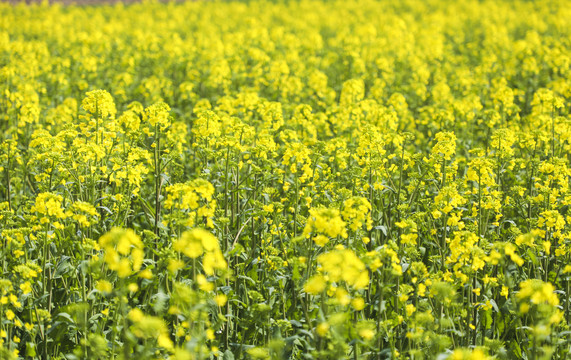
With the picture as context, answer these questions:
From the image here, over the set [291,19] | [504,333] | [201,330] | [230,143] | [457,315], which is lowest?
[504,333]

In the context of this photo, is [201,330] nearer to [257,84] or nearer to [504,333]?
[504,333]

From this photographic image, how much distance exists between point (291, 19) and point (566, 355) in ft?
66.3

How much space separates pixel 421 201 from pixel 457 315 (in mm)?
1205

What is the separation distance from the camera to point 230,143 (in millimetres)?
5566

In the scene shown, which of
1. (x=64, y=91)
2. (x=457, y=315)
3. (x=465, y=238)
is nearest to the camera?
(x=465, y=238)

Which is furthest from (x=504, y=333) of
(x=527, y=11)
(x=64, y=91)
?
(x=527, y=11)

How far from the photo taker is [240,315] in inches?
207

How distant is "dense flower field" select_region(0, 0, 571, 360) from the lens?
388 cm

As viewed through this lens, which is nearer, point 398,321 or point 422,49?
point 398,321

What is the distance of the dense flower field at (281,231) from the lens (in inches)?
153

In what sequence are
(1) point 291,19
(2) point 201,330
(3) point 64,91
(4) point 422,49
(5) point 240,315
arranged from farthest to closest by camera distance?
(1) point 291,19 < (4) point 422,49 < (3) point 64,91 < (5) point 240,315 < (2) point 201,330

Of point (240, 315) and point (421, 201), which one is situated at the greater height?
point (421, 201)

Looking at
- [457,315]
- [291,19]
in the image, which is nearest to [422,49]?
[291,19]

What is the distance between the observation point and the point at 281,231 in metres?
5.48
